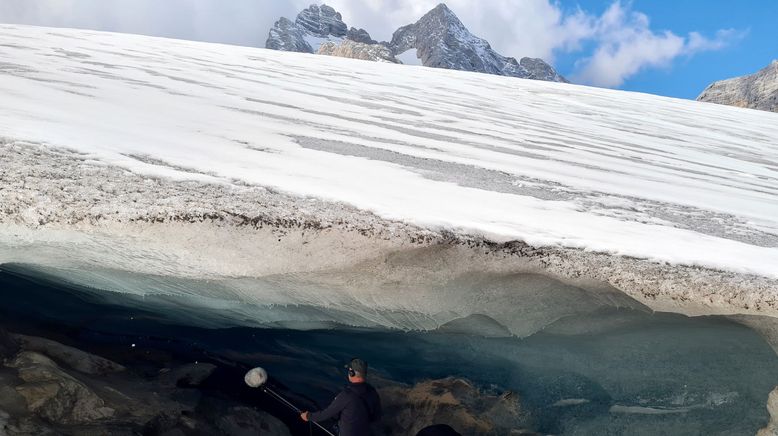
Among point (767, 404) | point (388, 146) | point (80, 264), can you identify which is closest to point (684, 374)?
point (767, 404)

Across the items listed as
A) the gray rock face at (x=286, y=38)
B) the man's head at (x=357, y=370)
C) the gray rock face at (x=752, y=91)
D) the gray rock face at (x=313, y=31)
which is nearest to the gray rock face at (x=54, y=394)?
the man's head at (x=357, y=370)

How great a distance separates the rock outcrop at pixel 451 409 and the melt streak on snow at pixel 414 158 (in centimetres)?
113

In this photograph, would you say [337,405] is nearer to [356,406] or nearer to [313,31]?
[356,406]

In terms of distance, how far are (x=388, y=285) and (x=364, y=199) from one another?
40cm

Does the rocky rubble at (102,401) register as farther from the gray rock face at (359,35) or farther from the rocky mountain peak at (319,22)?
the rocky mountain peak at (319,22)

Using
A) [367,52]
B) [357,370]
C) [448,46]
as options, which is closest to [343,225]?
[357,370]

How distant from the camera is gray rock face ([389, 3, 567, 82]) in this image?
7850cm

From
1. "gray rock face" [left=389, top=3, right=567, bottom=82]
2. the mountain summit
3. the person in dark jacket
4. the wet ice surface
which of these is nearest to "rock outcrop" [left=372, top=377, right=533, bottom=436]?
the wet ice surface

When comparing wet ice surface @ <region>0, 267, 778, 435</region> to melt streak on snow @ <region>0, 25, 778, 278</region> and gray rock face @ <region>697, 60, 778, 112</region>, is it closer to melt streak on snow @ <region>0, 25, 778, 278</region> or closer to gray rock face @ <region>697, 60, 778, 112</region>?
melt streak on snow @ <region>0, 25, 778, 278</region>

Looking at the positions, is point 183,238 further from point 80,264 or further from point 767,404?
point 767,404

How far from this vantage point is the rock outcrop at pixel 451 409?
3066mm

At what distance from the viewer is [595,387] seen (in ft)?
9.09

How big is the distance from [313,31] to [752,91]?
84578 millimetres

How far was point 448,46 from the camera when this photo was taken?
79.7 meters
